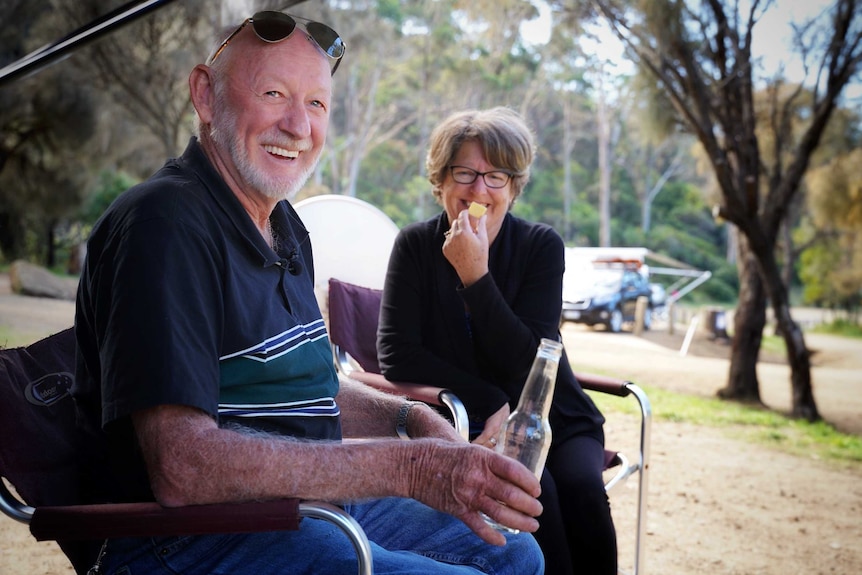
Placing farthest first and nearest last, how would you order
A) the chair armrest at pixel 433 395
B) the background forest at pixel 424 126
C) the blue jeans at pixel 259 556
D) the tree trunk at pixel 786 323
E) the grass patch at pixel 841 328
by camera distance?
1. the grass patch at pixel 841 328
2. the background forest at pixel 424 126
3. the tree trunk at pixel 786 323
4. the chair armrest at pixel 433 395
5. the blue jeans at pixel 259 556

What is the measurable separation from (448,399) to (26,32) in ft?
30.0

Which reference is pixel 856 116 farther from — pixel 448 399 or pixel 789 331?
pixel 448 399

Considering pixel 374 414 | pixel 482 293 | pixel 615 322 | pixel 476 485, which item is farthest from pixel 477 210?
pixel 615 322

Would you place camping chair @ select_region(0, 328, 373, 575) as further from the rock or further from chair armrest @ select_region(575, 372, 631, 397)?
the rock

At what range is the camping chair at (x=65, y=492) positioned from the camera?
108 cm

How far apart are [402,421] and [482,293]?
1.64ft

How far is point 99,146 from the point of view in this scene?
11.1 metres

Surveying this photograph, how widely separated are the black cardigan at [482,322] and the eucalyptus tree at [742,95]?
439cm

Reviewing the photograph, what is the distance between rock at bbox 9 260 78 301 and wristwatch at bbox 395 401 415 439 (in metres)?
9.98

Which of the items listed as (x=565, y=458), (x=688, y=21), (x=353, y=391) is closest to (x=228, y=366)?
(x=353, y=391)

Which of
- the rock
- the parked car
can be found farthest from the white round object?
the parked car

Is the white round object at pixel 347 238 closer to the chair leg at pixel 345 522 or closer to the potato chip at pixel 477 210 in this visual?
the potato chip at pixel 477 210

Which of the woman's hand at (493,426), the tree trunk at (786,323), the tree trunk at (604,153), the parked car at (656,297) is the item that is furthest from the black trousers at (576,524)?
the tree trunk at (604,153)

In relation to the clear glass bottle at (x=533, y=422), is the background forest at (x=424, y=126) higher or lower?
higher
